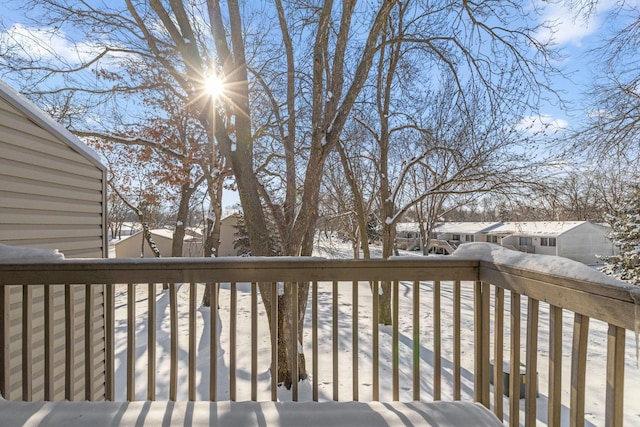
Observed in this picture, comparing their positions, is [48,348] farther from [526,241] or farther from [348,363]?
[526,241]

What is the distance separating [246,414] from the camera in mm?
1604

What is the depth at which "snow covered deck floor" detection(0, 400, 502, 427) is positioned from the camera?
153 cm

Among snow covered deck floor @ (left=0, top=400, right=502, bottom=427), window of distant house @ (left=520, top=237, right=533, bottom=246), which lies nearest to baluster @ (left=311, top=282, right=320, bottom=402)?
snow covered deck floor @ (left=0, top=400, right=502, bottom=427)

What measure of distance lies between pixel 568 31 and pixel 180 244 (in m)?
10.9

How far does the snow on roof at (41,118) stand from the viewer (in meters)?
2.49

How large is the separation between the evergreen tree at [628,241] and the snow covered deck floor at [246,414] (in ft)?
41.4

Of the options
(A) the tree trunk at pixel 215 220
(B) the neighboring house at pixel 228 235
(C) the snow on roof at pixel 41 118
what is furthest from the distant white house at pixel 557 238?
(C) the snow on roof at pixel 41 118

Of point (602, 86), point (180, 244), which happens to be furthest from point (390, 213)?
point (180, 244)

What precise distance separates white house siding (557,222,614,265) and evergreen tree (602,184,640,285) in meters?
8.10

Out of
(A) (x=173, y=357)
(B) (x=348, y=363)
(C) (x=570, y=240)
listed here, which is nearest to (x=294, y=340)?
(A) (x=173, y=357)

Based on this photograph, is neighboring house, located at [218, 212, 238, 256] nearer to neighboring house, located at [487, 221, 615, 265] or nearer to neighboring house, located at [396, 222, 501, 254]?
neighboring house, located at [396, 222, 501, 254]

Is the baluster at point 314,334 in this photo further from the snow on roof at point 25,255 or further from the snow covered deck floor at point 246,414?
the snow on roof at point 25,255

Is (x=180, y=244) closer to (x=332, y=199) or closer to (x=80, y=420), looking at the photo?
(x=332, y=199)

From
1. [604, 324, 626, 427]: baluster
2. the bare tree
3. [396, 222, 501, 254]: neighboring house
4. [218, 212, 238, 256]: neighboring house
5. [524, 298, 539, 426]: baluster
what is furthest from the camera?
[396, 222, 501, 254]: neighboring house
